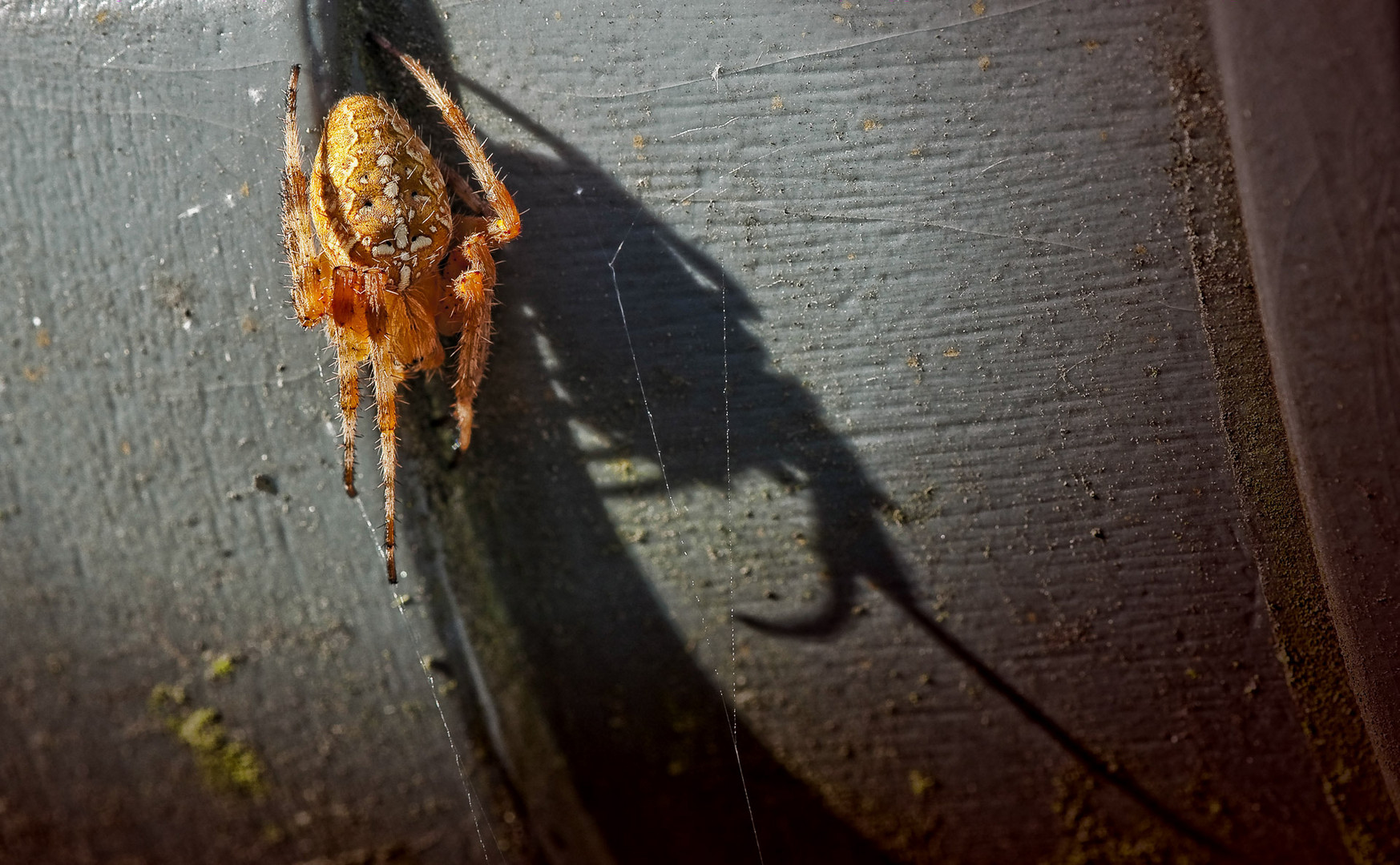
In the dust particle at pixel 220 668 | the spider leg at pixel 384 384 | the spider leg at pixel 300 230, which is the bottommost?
the dust particle at pixel 220 668

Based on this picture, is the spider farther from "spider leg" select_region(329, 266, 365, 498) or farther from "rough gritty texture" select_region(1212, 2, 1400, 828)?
"rough gritty texture" select_region(1212, 2, 1400, 828)

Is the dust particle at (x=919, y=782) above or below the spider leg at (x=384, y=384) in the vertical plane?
below

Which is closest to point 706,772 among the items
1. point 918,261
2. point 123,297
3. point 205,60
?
point 918,261

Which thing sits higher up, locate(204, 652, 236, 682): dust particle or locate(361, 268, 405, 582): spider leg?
locate(361, 268, 405, 582): spider leg

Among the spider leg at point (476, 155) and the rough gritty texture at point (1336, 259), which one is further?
the spider leg at point (476, 155)

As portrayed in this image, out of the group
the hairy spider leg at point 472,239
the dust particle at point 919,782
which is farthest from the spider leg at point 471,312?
the dust particle at point 919,782

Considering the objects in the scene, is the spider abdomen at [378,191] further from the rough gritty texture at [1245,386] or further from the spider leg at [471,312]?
the rough gritty texture at [1245,386]

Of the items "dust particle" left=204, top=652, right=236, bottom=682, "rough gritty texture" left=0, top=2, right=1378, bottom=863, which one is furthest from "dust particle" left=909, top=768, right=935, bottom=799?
"dust particle" left=204, top=652, right=236, bottom=682
